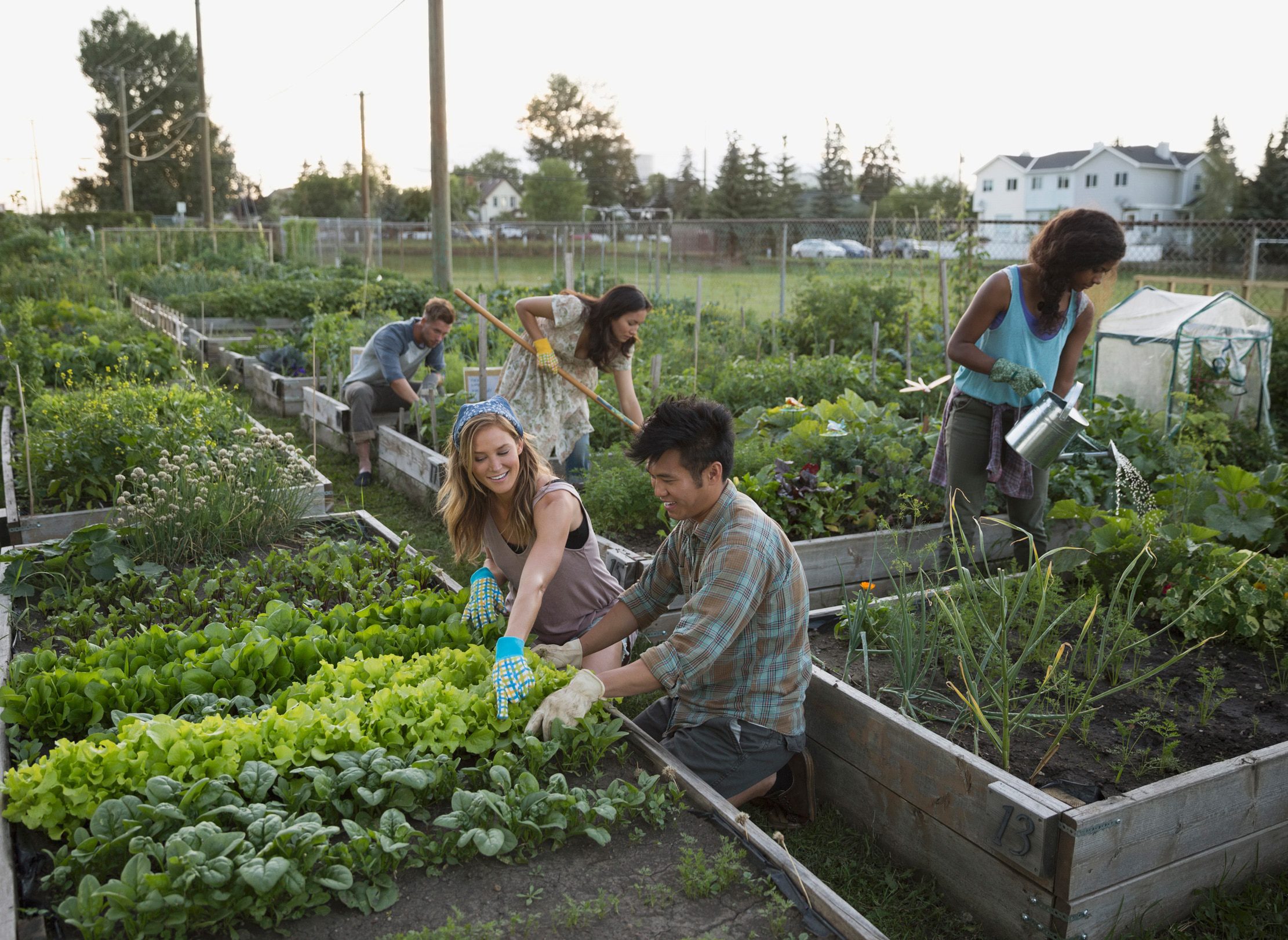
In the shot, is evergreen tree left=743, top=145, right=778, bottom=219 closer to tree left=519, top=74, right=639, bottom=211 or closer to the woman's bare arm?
tree left=519, top=74, right=639, bottom=211

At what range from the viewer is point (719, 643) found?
2.64 m

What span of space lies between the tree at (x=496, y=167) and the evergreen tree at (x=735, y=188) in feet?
152

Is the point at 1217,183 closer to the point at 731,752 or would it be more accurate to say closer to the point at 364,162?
the point at 364,162

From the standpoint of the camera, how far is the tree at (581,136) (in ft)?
230

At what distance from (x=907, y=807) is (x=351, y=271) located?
16.1 m

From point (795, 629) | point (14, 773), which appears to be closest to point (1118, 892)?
point (795, 629)

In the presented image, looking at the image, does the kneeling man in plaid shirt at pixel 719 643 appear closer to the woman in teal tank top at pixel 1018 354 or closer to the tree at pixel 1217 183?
the woman in teal tank top at pixel 1018 354

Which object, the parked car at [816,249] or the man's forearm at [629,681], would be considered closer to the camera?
A: the man's forearm at [629,681]

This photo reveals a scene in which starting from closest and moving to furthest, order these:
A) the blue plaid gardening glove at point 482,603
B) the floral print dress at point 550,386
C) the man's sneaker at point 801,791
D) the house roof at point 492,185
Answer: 1. the man's sneaker at point 801,791
2. the blue plaid gardening glove at point 482,603
3. the floral print dress at point 550,386
4. the house roof at point 492,185

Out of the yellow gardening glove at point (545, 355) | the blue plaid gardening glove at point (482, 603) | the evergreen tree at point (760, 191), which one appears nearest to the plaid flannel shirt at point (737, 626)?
the blue plaid gardening glove at point (482, 603)

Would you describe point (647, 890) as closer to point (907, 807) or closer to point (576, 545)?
point (907, 807)

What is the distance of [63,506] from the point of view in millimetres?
5195

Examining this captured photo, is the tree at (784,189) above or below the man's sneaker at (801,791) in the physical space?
above

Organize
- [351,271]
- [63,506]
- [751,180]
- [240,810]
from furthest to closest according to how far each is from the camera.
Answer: [751,180]
[351,271]
[63,506]
[240,810]
